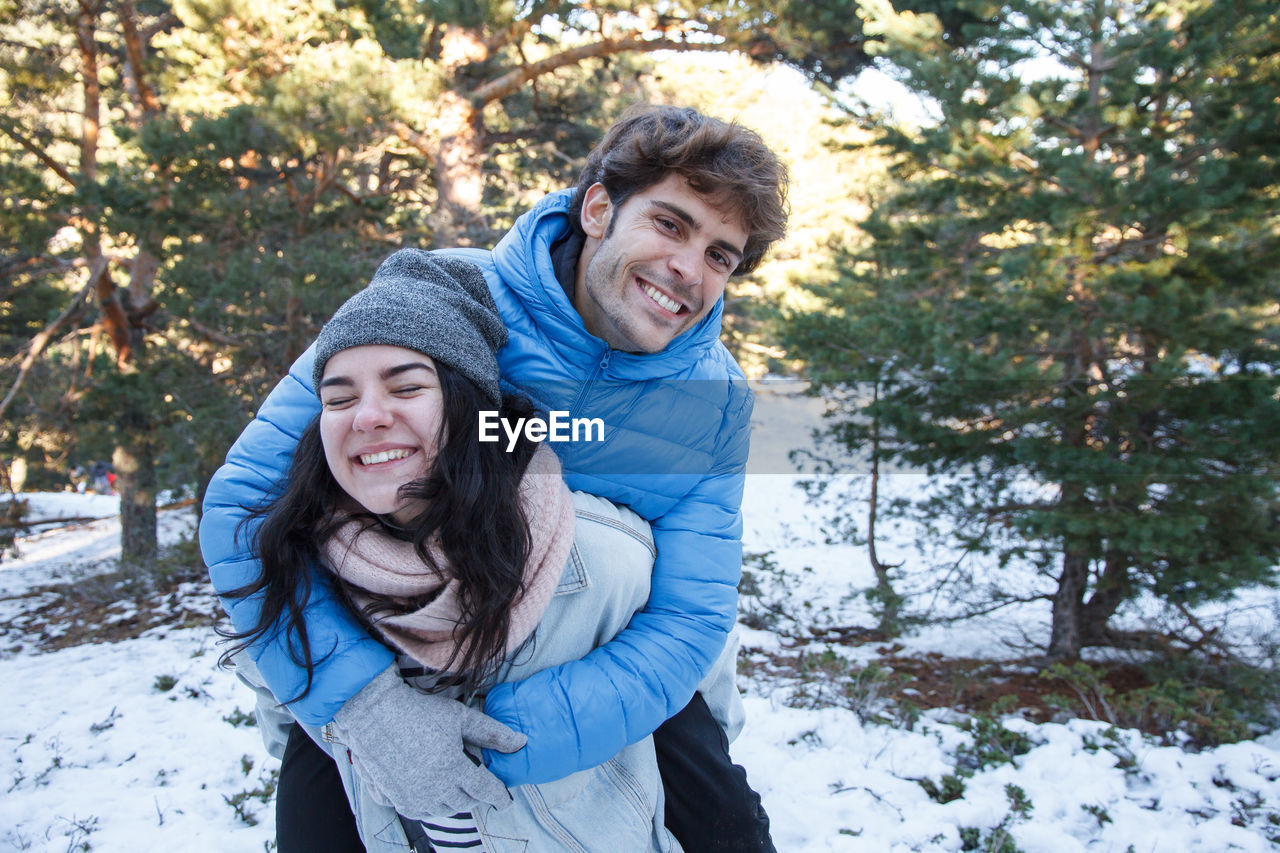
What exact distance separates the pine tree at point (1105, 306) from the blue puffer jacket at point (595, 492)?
11.3 feet

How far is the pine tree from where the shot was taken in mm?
4262

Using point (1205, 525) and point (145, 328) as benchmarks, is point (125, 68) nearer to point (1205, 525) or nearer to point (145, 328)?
point (145, 328)

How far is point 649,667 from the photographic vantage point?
1495 mm

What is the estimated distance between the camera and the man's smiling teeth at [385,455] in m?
1.48

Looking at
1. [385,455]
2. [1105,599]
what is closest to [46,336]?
[385,455]

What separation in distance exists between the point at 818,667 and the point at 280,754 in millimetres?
3402

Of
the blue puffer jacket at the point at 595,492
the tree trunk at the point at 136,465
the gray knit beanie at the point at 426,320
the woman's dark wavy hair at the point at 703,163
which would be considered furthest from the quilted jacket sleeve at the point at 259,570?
the tree trunk at the point at 136,465

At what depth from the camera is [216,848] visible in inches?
101

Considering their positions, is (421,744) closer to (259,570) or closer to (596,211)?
(259,570)

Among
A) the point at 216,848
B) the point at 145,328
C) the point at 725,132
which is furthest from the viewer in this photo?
the point at 145,328

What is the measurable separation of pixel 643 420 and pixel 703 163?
2.02ft

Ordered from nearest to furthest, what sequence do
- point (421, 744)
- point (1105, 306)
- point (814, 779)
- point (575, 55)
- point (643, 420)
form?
1. point (421, 744)
2. point (643, 420)
3. point (814, 779)
4. point (1105, 306)
5. point (575, 55)

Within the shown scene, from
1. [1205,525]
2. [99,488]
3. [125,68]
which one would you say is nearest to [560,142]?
[125,68]

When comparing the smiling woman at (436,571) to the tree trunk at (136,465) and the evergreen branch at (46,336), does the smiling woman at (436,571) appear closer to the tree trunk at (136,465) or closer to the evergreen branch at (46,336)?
the tree trunk at (136,465)
